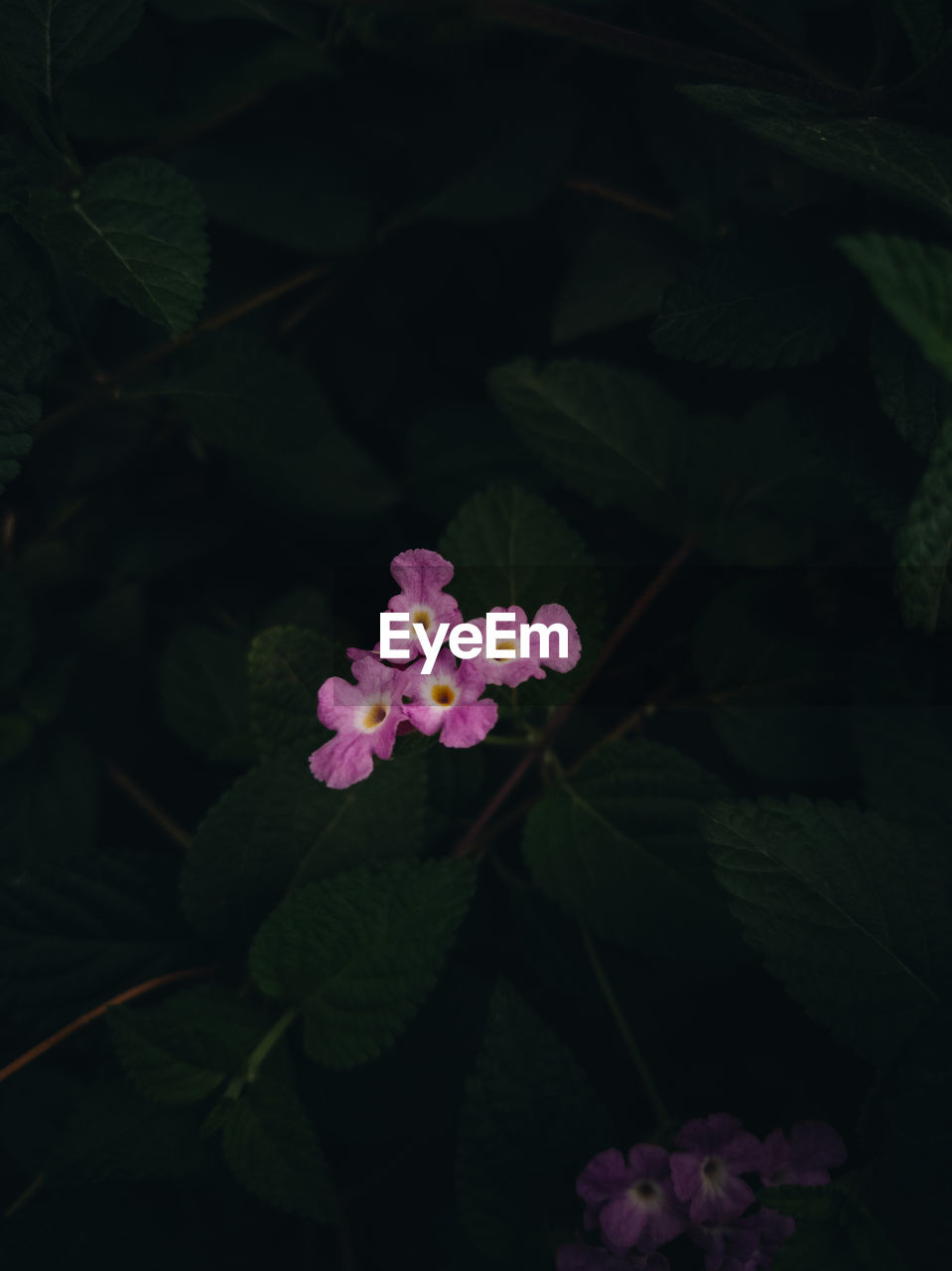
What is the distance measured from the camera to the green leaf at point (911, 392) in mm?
710

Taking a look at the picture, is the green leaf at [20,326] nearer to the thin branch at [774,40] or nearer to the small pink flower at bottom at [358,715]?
the small pink flower at bottom at [358,715]

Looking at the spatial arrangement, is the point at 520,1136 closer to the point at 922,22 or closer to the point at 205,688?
the point at 205,688

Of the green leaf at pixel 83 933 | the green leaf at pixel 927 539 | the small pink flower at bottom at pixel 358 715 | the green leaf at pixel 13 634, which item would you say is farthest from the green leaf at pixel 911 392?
the green leaf at pixel 13 634

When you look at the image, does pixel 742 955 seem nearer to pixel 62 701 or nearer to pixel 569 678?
pixel 569 678

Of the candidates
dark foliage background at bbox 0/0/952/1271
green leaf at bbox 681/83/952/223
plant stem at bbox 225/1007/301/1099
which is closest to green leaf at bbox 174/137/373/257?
dark foliage background at bbox 0/0/952/1271

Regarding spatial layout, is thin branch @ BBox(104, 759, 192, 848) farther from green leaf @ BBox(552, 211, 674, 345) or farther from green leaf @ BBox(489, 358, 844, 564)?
green leaf @ BBox(552, 211, 674, 345)

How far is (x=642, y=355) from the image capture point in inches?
45.4

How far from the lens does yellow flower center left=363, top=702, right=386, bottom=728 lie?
702mm

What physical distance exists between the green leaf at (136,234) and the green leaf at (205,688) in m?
0.44

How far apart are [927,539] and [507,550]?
395 mm

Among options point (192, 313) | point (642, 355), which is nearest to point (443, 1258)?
point (192, 313)

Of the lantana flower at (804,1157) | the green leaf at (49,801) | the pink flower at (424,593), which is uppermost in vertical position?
the pink flower at (424,593)

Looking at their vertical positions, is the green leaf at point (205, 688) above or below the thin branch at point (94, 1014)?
above

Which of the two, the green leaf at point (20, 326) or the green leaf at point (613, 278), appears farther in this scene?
the green leaf at point (613, 278)
